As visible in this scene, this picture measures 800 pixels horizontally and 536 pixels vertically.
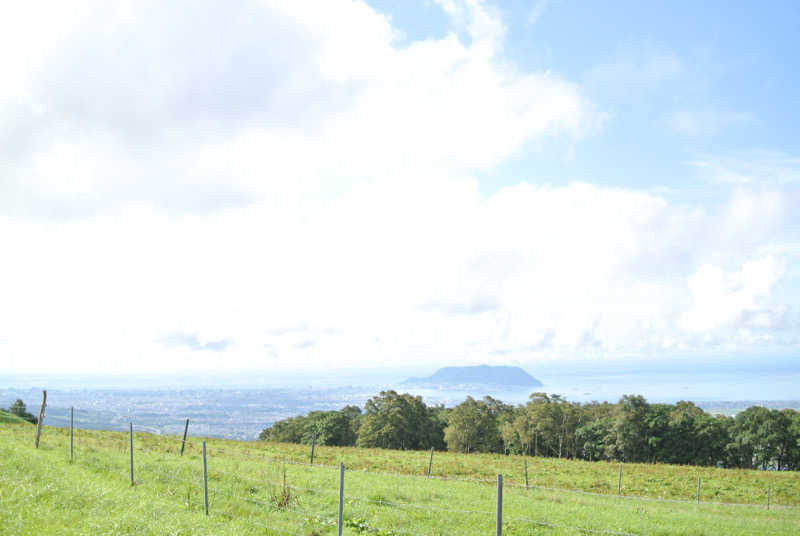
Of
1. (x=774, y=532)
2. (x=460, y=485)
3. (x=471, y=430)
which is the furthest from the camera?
(x=471, y=430)

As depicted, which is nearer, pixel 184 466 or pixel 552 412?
pixel 184 466

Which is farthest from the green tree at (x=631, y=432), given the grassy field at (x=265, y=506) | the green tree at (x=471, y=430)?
the grassy field at (x=265, y=506)

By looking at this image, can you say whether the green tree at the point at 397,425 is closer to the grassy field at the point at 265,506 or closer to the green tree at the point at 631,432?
the green tree at the point at 631,432

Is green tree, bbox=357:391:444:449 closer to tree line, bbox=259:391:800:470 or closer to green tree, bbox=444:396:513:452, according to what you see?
tree line, bbox=259:391:800:470

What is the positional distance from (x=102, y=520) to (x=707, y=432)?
224ft

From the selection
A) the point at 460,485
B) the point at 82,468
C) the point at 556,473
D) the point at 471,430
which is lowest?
the point at 471,430

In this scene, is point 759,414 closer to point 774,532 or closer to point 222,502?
point 774,532

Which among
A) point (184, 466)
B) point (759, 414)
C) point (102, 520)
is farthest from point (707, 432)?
point (102, 520)

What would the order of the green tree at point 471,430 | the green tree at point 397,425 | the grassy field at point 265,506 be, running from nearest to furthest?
the grassy field at point 265,506 → the green tree at point 471,430 → the green tree at point 397,425

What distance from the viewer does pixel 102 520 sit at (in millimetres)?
10375

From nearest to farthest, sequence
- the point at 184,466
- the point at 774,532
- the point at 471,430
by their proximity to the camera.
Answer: the point at 774,532 → the point at 184,466 → the point at 471,430

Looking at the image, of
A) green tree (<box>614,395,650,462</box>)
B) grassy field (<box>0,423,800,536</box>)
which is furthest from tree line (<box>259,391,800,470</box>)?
grassy field (<box>0,423,800,536</box>)

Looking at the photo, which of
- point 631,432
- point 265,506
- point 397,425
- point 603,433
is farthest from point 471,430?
point 265,506

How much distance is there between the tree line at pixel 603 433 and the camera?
191ft
